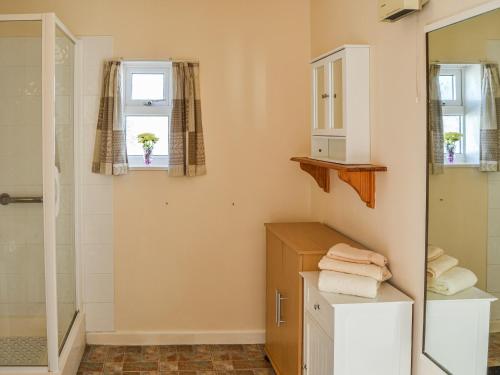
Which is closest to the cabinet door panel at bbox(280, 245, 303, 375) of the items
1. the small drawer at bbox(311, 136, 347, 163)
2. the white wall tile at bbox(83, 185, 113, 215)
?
the small drawer at bbox(311, 136, 347, 163)

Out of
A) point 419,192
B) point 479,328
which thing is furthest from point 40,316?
point 479,328

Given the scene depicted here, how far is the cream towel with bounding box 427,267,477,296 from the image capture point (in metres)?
2.24

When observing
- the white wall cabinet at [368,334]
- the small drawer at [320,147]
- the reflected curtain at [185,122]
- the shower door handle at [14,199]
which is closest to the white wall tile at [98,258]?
the reflected curtain at [185,122]

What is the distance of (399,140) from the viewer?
296 centimetres

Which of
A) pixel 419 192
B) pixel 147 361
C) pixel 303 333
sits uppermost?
pixel 419 192

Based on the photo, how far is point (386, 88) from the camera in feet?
10.2

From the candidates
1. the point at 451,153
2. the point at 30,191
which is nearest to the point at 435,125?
the point at 451,153

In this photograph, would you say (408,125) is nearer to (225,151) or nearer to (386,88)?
(386,88)

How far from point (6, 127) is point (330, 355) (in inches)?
80.1

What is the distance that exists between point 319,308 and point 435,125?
1001mm

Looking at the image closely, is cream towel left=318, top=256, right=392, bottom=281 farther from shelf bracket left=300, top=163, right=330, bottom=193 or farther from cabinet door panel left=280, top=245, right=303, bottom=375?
→ shelf bracket left=300, top=163, right=330, bottom=193

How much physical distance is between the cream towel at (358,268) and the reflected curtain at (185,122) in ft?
5.36

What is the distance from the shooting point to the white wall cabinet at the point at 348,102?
10.8 feet

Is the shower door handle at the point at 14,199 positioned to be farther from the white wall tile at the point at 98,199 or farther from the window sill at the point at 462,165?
the window sill at the point at 462,165
